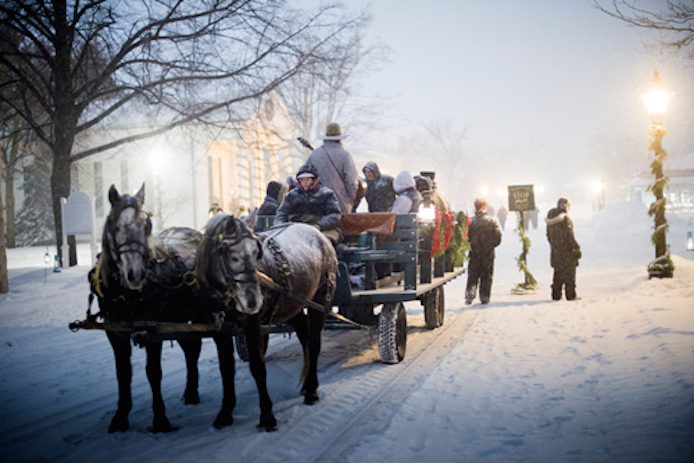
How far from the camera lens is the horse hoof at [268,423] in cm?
531

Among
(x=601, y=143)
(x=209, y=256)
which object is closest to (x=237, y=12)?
(x=209, y=256)

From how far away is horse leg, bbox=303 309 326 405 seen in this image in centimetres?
612

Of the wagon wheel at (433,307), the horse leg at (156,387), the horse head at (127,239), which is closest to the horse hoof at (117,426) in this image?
the horse leg at (156,387)

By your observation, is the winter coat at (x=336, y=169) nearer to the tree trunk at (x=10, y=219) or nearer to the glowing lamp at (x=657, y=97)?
A: the glowing lamp at (x=657, y=97)

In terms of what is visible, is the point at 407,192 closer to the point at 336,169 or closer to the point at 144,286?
the point at 336,169

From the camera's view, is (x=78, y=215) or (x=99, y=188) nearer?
(x=78, y=215)

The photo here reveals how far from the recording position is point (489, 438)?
16.5 feet

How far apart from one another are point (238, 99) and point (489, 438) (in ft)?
40.4

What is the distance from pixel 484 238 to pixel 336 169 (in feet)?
18.5

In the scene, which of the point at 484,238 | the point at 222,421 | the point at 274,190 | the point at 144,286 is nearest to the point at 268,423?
the point at 222,421

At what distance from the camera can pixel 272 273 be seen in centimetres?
548

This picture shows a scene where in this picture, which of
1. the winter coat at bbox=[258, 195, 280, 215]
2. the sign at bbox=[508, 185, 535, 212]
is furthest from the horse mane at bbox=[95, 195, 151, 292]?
the sign at bbox=[508, 185, 535, 212]

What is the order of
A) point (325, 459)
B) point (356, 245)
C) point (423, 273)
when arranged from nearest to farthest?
point (325, 459)
point (356, 245)
point (423, 273)

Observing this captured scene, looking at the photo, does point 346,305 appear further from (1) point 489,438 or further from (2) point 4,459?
(2) point 4,459
